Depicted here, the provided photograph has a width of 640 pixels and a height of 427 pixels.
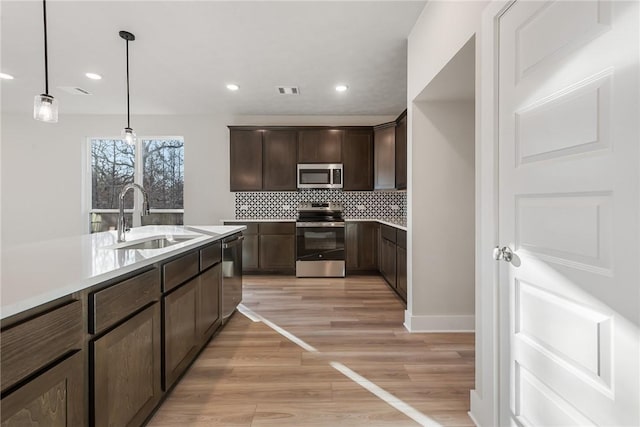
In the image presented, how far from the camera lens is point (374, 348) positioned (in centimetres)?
236

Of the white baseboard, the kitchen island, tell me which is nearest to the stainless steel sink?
the kitchen island

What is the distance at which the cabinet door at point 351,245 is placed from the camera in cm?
483

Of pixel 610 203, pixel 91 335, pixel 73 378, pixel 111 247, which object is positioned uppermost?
pixel 610 203

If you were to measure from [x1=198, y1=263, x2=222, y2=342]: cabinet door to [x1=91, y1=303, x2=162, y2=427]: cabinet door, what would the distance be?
1.94 feet

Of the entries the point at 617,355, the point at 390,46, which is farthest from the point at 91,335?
the point at 390,46

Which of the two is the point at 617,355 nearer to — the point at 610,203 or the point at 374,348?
the point at 610,203

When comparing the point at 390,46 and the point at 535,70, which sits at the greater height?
the point at 390,46

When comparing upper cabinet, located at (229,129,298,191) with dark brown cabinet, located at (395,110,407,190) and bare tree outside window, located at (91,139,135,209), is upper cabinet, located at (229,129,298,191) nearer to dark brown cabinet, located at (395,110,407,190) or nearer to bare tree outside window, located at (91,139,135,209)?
dark brown cabinet, located at (395,110,407,190)

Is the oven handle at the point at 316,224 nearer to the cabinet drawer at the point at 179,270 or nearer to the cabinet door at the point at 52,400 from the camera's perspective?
the cabinet drawer at the point at 179,270

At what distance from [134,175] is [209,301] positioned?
4.03 m

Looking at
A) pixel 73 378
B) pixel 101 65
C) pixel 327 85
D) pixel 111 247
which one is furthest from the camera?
pixel 327 85

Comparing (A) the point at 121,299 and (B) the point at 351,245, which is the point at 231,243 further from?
(B) the point at 351,245

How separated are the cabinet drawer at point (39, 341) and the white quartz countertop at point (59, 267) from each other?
0.20 ft

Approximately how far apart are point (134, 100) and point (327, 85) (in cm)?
286
